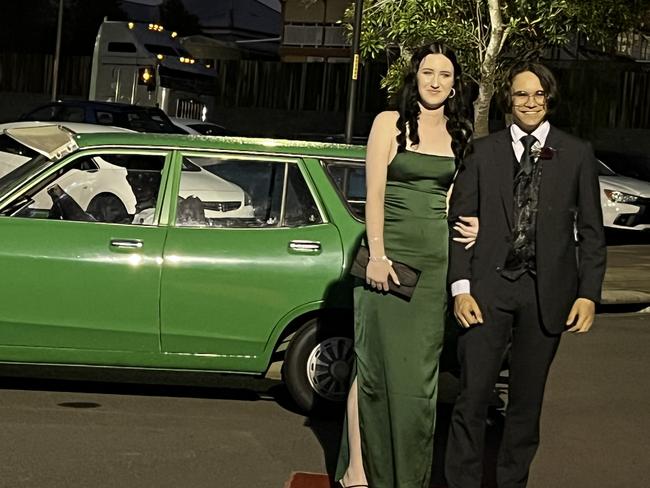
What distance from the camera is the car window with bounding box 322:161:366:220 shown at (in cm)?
838

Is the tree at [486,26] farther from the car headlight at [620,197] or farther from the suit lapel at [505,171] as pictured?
the suit lapel at [505,171]

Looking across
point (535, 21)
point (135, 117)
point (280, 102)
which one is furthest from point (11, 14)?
point (535, 21)

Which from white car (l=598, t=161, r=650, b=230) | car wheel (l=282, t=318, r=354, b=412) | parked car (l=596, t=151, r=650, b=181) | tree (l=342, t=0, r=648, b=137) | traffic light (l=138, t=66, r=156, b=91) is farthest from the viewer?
traffic light (l=138, t=66, r=156, b=91)

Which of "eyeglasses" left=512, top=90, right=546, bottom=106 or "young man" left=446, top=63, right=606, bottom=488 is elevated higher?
"eyeglasses" left=512, top=90, right=546, bottom=106

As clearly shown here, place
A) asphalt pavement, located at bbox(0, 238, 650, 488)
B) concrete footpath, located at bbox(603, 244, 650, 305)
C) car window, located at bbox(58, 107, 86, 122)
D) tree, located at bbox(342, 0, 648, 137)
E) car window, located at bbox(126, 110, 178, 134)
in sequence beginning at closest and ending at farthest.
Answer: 1. asphalt pavement, located at bbox(0, 238, 650, 488)
2. concrete footpath, located at bbox(603, 244, 650, 305)
3. tree, located at bbox(342, 0, 648, 137)
4. car window, located at bbox(126, 110, 178, 134)
5. car window, located at bbox(58, 107, 86, 122)

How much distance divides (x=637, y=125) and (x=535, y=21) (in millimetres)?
21333

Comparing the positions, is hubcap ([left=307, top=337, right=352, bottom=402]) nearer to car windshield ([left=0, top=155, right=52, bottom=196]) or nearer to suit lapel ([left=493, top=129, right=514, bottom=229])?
car windshield ([left=0, top=155, right=52, bottom=196])

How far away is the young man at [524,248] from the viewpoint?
5.69 m

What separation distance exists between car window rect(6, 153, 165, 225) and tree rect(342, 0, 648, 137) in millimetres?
10578

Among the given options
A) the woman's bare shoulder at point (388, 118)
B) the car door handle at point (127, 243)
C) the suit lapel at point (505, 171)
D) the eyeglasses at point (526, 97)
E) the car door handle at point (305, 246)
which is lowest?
the car door handle at point (127, 243)

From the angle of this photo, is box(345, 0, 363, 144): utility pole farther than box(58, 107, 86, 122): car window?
No

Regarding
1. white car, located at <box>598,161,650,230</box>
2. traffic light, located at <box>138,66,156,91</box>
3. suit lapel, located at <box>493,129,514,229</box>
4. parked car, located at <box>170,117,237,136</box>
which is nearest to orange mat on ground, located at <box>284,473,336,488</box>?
suit lapel, located at <box>493,129,514,229</box>

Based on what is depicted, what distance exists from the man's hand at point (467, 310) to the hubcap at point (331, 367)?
8.59 ft

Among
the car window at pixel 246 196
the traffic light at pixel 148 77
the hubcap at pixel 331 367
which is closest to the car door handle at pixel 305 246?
the car window at pixel 246 196
